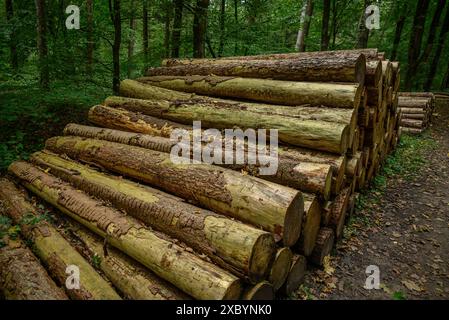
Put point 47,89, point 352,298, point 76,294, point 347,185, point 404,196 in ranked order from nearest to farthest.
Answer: point 76,294 < point 352,298 < point 347,185 < point 404,196 < point 47,89

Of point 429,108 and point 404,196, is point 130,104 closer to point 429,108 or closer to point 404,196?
point 404,196

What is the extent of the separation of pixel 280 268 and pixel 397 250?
2331 mm

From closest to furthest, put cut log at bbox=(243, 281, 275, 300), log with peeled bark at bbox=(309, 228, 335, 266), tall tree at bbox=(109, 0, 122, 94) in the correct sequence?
cut log at bbox=(243, 281, 275, 300) → log with peeled bark at bbox=(309, 228, 335, 266) → tall tree at bbox=(109, 0, 122, 94)

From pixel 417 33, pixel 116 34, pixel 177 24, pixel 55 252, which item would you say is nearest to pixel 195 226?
pixel 55 252

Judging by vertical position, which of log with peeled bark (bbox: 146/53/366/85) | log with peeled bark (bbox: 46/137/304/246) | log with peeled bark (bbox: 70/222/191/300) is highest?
log with peeled bark (bbox: 146/53/366/85)

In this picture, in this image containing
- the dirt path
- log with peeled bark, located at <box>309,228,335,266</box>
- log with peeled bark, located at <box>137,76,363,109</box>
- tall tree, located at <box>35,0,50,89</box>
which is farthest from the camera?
tall tree, located at <box>35,0,50,89</box>

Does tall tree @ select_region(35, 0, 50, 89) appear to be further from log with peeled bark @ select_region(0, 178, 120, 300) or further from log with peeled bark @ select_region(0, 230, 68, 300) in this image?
log with peeled bark @ select_region(0, 230, 68, 300)

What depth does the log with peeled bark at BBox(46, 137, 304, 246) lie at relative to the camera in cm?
327

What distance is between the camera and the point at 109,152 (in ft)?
16.4

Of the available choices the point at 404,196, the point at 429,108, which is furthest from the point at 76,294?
the point at 429,108

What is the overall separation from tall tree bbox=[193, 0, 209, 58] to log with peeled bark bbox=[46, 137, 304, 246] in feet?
21.5

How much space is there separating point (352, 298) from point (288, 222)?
1355mm

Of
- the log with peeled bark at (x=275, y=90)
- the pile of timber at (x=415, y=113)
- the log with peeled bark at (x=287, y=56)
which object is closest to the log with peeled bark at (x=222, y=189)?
the log with peeled bark at (x=275, y=90)

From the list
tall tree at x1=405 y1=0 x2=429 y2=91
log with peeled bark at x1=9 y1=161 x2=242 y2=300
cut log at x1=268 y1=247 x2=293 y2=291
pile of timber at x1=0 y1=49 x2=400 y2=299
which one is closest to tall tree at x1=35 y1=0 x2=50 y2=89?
pile of timber at x1=0 y1=49 x2=400 y2=299
